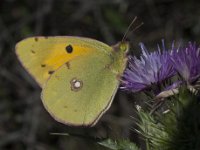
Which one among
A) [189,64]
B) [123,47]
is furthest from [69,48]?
[189,64]

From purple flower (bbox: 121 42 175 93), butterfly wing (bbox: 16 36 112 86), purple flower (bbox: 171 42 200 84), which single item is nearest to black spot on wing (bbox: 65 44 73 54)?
butterfly wing (bbox: 16 36 112 86)

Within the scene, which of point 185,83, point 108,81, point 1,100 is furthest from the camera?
point 1,100

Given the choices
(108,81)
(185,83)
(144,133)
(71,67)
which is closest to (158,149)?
(144,133)

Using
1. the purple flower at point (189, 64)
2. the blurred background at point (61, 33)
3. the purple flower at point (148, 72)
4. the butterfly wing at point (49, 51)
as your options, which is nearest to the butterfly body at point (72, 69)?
the butterfly wing at point (49, 51)

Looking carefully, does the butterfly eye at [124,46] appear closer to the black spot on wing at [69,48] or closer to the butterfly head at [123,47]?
the butterfly head at [123,47]

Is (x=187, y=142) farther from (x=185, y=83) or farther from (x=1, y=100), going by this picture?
(x=1, y=100)
